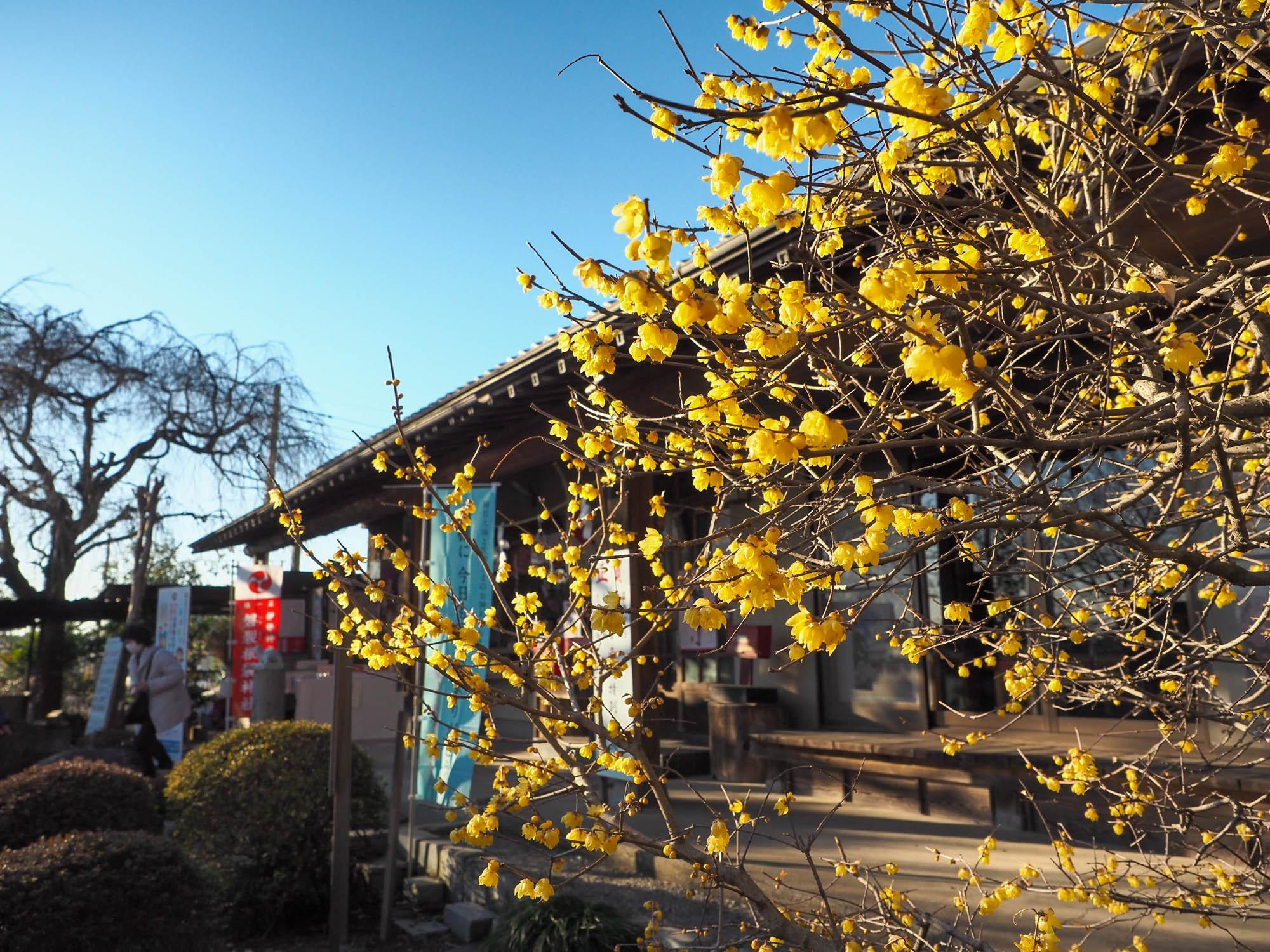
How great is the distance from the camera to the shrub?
3861 mm

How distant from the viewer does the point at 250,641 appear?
12.3m

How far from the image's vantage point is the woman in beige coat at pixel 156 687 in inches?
350

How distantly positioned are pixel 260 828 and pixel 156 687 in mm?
4676

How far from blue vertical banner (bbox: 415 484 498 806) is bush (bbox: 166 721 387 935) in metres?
0.66

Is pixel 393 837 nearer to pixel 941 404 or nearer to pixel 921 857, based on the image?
pixel 921 857

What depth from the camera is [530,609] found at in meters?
3.50

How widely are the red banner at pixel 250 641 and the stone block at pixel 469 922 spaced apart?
7.85 m

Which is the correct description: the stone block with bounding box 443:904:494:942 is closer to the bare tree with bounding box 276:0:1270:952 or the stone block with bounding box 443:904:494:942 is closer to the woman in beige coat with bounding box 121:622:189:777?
the bare tree with bounding box 276:0:1270:952

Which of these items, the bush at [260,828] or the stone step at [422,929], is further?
the bush at [260,828]

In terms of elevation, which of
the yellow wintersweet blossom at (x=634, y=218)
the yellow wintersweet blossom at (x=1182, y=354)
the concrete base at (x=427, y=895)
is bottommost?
the concrete base at (x=427, y=895)

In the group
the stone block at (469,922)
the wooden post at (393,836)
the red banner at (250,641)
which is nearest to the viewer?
the stone block at (469,922)

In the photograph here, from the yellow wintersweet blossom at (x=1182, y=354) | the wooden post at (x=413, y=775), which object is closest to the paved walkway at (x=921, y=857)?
the wooden post at (x=413, y=775)

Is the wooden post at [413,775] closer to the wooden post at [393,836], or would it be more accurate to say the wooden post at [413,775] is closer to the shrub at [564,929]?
the wooden post at [393,836]

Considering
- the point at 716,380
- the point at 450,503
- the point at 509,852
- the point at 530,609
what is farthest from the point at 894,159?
the point at 509,852
